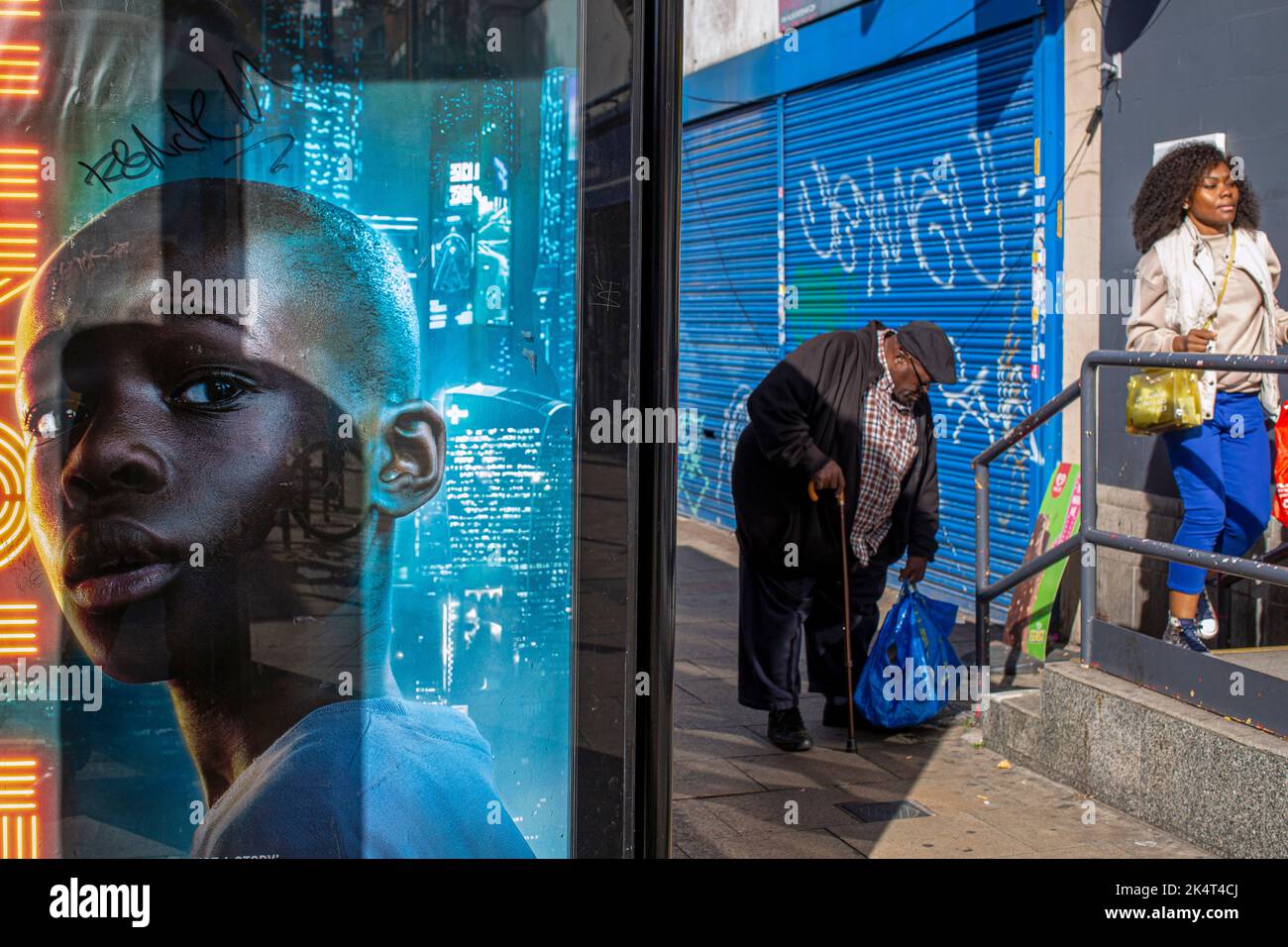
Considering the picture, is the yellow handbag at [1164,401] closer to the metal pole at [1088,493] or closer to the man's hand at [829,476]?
the metal pole at [1088,493]

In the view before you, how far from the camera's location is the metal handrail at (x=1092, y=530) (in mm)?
4906

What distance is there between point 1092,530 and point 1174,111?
8.57 ft

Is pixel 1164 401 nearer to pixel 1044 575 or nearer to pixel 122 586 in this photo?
pixel 1044 575

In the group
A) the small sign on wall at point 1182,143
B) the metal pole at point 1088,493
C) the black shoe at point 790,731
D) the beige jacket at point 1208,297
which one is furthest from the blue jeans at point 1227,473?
the black shoe at point 790,731

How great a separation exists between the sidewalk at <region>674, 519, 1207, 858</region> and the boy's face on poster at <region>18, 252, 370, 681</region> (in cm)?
255

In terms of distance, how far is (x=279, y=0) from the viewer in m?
2.86

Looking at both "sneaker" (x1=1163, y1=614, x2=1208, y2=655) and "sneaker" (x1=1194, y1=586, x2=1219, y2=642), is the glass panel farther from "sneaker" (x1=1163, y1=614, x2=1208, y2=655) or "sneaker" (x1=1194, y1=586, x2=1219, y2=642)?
"sneaker" (x1=1194, y1=586, x2=1219, y2=642)

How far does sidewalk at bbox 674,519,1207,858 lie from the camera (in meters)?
5.11

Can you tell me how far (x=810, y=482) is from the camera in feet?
20.1

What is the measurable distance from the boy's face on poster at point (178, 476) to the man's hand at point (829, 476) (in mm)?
3317

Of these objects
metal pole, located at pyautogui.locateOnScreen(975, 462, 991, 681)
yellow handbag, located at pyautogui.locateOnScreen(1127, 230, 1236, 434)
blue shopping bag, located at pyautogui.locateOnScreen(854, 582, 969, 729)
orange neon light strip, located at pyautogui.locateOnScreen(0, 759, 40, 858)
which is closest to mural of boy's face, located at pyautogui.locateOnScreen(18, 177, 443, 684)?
orange neon light strip, located at pyautogui.locateOnScreen(0, 759, 40, 858)

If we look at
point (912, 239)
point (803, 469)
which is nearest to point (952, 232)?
point (912, 239)
